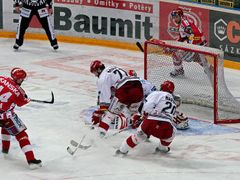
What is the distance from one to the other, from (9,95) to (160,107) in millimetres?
1492

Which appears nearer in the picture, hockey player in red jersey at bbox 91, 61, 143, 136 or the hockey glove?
hockey player in red jersey at bbox 91, 61, 143, 136

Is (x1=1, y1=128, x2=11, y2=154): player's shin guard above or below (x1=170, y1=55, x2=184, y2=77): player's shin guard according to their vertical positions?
below

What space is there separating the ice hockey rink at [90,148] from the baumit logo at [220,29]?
569 mm

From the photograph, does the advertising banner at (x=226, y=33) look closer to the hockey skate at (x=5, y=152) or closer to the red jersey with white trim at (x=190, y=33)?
the red jersey with white trim at (x=190, y=33)

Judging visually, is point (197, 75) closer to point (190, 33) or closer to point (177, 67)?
point (177, 67)

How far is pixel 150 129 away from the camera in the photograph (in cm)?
827

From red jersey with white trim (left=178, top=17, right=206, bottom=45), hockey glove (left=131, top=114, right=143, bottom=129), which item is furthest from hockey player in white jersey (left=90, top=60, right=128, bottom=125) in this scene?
red jersey with white trim (left=178, top=17, right=206, bottom=45)

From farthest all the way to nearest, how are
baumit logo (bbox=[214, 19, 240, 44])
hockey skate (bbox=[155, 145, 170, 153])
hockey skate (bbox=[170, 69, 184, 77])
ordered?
baumit logo (bbox=[214, 19, 240, 44])
hockey skate (bbox=[170, 69, 184, 77])
hockey skate (bbox=[155, 145, 170, 153])

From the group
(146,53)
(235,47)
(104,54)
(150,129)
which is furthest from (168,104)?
(104,54)

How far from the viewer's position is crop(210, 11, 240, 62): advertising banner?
1266 centimetres

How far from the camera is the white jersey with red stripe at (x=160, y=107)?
27.1ft

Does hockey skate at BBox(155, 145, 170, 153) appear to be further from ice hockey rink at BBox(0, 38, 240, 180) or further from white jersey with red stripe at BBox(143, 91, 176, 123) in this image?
white jersey with red stripe at BBox(143, 91, 176, 123)

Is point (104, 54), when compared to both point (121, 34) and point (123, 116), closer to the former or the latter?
point (121, 34)

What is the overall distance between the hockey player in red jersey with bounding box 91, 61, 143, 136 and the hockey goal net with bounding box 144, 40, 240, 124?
1294 millimetres
